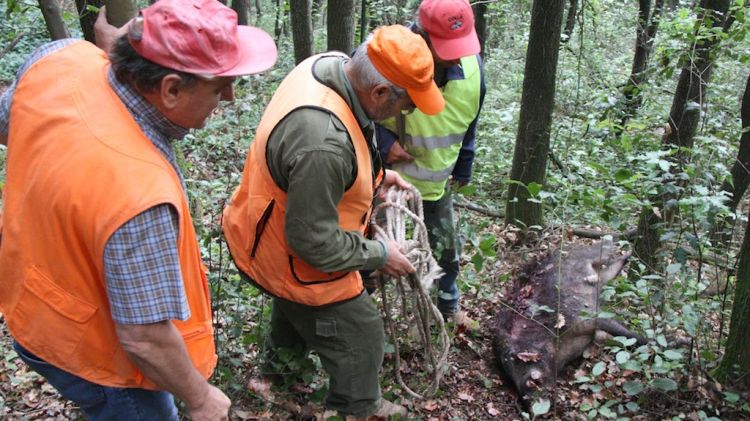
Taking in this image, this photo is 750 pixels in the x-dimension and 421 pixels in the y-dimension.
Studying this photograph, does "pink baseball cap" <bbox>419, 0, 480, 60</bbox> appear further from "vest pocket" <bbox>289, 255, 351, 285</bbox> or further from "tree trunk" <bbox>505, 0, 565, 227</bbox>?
"tree trunk" <bbox>505, 0, 565, 227</bbox>

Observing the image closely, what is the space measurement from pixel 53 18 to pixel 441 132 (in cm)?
250

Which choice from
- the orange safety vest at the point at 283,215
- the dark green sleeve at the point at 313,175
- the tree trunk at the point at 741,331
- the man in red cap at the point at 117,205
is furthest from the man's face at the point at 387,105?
the tree trunk at the point at 741,331

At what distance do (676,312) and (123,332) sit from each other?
3.26 m

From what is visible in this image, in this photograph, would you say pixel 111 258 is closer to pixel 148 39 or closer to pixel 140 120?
pixel 140 120

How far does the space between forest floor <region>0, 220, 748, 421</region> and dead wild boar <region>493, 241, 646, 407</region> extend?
0.41 ft

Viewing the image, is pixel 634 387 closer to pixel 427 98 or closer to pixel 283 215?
pixel 427 98

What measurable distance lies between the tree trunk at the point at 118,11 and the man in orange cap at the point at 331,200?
138 centimetres

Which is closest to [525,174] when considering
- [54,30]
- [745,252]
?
[745,252]

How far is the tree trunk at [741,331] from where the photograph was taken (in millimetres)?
2895

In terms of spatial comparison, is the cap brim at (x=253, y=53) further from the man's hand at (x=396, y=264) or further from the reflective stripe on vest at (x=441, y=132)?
the reflective stripe on vest at (x=441, y=132)

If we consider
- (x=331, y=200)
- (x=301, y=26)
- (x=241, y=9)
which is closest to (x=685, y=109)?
(x=331, y=200)

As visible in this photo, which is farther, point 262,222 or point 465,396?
point 465,396

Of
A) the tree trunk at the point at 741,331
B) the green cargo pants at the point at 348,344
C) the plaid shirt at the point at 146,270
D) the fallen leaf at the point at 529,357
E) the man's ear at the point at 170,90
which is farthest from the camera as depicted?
the fallen leaf at the point at 529,357

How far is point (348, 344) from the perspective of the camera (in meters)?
2.73
